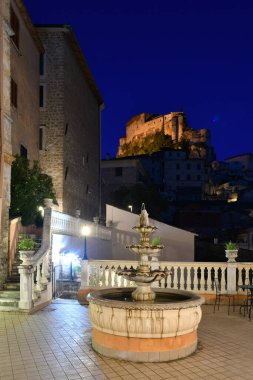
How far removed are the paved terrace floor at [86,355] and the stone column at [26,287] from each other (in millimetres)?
701

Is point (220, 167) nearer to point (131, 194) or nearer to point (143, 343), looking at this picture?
point (131, 194)

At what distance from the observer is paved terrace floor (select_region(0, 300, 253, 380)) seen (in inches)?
253

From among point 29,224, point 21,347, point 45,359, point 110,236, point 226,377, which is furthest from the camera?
point 110,236

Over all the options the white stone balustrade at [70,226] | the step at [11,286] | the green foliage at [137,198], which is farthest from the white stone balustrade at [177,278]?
the green foliage at [137,198]

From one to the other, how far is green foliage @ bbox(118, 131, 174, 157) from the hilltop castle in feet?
3.99

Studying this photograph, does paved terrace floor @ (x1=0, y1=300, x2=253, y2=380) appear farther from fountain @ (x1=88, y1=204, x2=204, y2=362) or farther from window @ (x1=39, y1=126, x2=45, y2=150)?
window @ (x1=39, y1=126, x2=45, y2=150)

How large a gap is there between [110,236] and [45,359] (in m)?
19.4

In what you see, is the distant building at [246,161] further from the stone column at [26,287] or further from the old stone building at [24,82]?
the stone column at [26,287]

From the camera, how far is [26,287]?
11461 millimetres

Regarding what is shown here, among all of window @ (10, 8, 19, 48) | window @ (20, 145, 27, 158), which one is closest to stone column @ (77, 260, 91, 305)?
window @ (20, 145, 27, 158)

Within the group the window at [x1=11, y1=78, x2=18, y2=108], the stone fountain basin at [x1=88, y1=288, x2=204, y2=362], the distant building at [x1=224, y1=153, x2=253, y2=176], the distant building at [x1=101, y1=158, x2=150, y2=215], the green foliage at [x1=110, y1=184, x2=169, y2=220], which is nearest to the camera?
the stone fountain basin at [x1=88, y1=288, x2=204, y2=362]

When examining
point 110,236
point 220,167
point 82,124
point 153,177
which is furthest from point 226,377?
point 220,167

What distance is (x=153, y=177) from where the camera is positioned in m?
80.2

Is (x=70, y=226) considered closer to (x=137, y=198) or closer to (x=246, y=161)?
(x=137, y=198)
